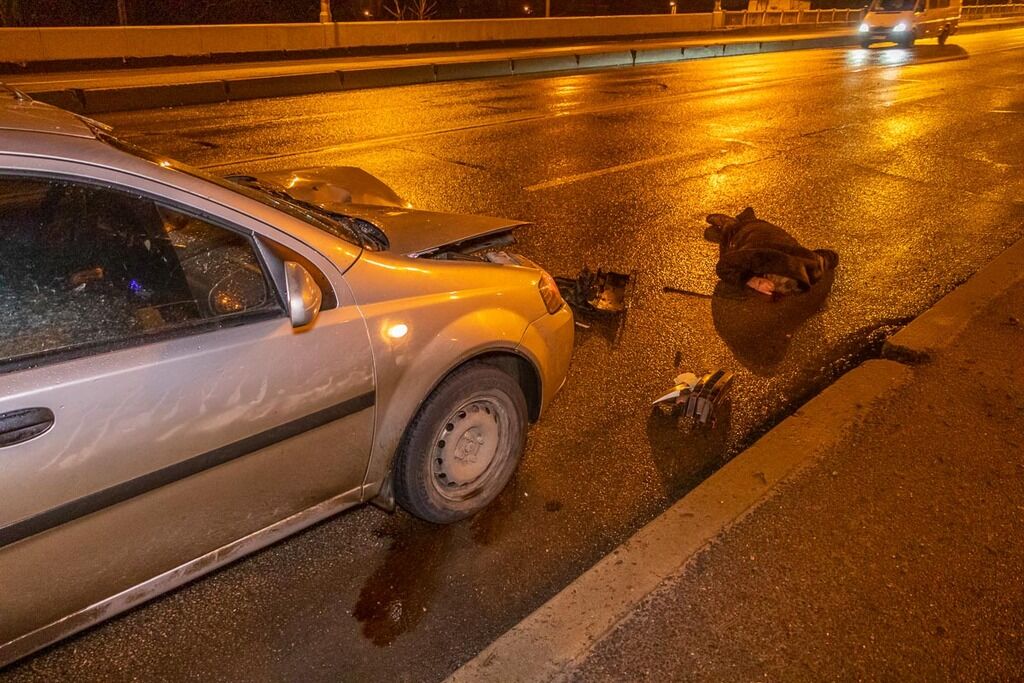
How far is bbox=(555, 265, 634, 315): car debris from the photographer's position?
511 cm

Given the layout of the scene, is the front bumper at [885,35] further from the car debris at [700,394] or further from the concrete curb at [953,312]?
the car debris at [700,394]

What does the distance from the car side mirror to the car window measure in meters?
0.10

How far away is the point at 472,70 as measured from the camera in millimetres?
18250

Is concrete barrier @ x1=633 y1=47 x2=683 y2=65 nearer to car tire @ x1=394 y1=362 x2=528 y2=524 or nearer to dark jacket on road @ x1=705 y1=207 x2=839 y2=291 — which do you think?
dark jacket on road @ x1=705 y1=207 x2=839 y2=291

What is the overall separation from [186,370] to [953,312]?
16.0 ft

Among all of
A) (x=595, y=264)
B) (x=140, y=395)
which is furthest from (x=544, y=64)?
(x=140, y=395)

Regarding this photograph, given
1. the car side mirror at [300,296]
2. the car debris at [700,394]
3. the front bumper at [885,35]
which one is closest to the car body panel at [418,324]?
the car side mirror at [300,296]

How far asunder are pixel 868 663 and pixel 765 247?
3.65 m

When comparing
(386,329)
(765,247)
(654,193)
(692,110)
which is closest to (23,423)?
(386,329)

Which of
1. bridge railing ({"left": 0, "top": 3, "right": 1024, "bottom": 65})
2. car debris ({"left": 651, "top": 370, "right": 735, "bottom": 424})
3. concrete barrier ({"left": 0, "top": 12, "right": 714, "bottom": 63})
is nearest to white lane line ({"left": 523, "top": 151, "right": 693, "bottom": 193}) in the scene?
car debris ({"left": 651, "top": 370, "right": 735, "bottom": 424})

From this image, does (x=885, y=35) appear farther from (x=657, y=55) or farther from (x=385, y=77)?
(x=385, y=77)

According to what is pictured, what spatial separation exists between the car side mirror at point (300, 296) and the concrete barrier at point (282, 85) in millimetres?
13493

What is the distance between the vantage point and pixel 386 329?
2.60 meters

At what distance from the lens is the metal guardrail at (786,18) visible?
3525cm
